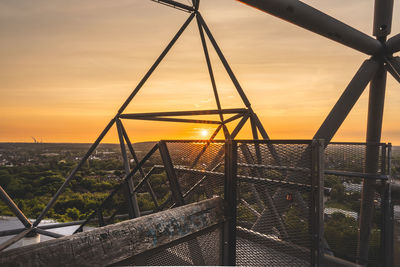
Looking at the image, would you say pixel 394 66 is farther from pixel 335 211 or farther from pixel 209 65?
pixel 209 65

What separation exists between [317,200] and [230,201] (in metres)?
0.80

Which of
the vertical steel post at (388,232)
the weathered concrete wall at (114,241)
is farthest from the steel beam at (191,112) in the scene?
the weathered concrete wall at (114,241)

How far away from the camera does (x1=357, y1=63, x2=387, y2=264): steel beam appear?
6.06 m

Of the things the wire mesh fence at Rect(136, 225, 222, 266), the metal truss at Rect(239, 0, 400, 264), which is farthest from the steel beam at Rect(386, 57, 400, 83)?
the wire mesh fence at Rect(136, 225, 222, 266)

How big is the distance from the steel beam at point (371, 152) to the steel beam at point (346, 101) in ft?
1.71

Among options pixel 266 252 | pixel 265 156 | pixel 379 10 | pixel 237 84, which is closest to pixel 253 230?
pixel 266 252

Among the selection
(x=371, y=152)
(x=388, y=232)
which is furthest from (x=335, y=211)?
(x=371, y=152)

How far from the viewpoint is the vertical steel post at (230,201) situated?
2648mm

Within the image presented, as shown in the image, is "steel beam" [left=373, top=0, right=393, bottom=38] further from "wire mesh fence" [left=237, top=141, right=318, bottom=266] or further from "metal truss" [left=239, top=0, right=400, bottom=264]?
"wire mesh fence" [left=237, top=141, right=318, bottom=266]

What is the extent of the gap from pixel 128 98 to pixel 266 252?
268 inches

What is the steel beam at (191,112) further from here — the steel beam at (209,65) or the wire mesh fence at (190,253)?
the wire mesh fence at (190,253)

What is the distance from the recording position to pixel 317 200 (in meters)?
2.41

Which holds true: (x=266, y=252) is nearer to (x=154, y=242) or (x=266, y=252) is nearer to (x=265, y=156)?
(x=265, y=156)

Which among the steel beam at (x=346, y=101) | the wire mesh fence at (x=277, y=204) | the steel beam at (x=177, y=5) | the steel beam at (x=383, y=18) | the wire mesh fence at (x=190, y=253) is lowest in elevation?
the wire mesh fence at (x=190, y=253)
